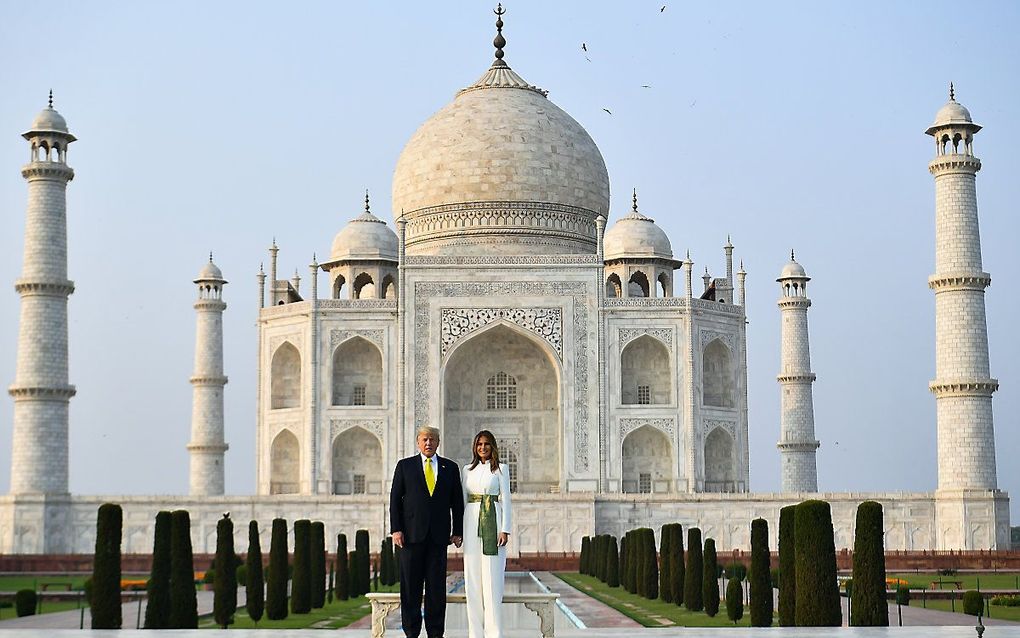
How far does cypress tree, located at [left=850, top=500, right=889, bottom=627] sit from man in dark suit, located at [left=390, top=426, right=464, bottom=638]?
3.50 m

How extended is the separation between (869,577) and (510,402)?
60.3 ft

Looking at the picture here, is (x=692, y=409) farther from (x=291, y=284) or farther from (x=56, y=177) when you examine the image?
(x=56, y=177)

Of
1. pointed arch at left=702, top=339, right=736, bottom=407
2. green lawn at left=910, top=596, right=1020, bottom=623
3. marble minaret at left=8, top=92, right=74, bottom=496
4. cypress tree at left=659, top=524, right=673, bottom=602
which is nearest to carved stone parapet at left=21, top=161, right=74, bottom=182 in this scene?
marble minaret at left=8, top=92, right=74, bottom=496

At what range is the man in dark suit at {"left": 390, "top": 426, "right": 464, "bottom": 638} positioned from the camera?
7559mm

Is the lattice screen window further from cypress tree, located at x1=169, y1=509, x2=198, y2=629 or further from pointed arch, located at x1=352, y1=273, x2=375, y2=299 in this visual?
cypress tree, located at x1=169, y1=509, x2=198, y2=629

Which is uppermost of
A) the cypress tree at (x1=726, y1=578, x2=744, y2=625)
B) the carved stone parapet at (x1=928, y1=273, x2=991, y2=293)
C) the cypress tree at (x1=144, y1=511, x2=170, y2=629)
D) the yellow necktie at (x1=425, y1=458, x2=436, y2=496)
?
the carved stone parapet at (x1=928, y1=273, x2=991, y2=293)

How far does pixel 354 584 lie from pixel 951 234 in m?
12.4

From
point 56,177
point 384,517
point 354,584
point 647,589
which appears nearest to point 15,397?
point 56,177

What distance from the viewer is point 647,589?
16.3 metres

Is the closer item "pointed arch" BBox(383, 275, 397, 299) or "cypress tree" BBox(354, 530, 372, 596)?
"cypress tree" BBox(354, 530, 372, 596)

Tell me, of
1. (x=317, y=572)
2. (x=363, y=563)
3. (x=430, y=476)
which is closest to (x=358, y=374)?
(x=363, y=563)

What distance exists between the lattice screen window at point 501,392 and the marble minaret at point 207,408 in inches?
222

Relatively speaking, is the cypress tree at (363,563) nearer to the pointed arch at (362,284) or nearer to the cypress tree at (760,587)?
the cypress tree at (760,587)

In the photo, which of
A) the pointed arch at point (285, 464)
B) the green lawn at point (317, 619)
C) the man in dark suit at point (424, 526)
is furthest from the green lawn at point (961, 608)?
the pointed arch at point (285, 464)
